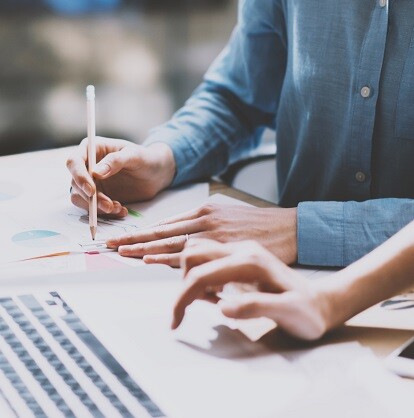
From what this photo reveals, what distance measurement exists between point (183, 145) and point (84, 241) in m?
0.34

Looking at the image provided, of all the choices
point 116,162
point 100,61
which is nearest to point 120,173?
point 116,162

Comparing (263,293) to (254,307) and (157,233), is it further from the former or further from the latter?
(157,233)

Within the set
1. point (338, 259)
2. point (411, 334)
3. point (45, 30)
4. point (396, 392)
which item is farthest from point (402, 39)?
point (45, 30)

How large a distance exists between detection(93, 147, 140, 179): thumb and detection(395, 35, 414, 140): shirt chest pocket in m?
0.40

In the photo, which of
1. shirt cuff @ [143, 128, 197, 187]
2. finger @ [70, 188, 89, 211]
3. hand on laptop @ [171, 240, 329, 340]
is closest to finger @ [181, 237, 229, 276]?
hand on laptop @ [171, 240, 329, 340]

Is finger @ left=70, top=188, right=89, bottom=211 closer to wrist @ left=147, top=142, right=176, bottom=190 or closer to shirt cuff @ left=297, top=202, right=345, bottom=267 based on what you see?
wrist @ left=147, top=142, right=176, bottom=190

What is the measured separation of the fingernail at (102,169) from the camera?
3.26 ft

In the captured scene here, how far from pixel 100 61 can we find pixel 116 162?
1.03m

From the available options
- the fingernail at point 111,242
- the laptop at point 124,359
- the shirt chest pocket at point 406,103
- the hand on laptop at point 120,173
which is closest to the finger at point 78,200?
the hand on laptop at point 120,173

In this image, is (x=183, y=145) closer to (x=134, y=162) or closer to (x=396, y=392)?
(x=134, y=162)

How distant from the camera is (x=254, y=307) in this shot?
664mm

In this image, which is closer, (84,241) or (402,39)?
(84,241)

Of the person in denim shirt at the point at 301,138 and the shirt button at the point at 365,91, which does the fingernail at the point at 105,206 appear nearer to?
the person in denim shirt at the point at 301,138

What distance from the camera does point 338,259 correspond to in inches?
35.3
